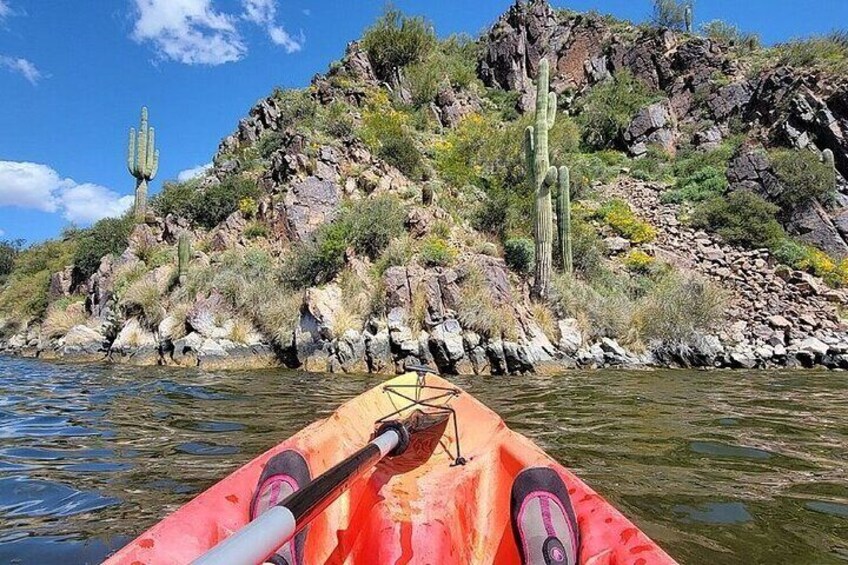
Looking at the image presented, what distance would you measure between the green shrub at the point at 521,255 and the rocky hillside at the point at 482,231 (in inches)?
3.1

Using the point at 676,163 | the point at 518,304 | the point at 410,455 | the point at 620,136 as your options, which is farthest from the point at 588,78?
the point at 410,455

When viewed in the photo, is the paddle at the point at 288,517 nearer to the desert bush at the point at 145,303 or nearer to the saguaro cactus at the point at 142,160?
the desert bush at the point at 145,303

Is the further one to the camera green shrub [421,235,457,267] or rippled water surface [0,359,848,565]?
green shrub [421,235,457,267]

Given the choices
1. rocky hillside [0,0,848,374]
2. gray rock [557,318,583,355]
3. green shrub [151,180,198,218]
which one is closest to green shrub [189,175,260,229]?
rocky hillside [0,0,848,374]

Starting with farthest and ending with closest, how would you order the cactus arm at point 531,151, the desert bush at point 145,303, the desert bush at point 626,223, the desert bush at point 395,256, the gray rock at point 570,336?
1. the desert bush at point 626,223
2. the cactus arm at point 531,151
3. the desert bush at point 145,303
4. the desert bush at point 395,256
5. the gray rock at point 570,336

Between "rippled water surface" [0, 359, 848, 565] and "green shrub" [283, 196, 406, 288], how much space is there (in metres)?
4.84

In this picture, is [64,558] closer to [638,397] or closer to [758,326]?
[638,397]

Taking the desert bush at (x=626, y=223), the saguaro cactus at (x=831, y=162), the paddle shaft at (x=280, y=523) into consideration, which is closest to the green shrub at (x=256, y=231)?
the desert bush at (x=626, y=223)

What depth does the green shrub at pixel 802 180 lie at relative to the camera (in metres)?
17.1

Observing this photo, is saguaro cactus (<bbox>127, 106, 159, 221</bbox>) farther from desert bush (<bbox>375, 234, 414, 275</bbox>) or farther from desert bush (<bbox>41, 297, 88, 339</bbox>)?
Result: desert bush (<bbox>375, 234, 414, 275</bbox>)

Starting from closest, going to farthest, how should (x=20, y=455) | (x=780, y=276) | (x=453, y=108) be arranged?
(x=20, y=455)
(x=780, y=276)
(x=453, y=108)

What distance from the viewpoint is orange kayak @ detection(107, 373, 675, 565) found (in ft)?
6.11

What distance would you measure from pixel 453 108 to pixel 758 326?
15585 millimetres

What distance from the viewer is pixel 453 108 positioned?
2317cm
